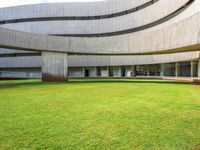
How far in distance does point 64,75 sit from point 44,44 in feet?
12.3

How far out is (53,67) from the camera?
26281mm

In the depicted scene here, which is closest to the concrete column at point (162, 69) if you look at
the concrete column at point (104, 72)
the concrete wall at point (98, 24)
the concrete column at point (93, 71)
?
the concrete wall at point (98, 24)

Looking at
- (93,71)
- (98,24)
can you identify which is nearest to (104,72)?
(93,71)

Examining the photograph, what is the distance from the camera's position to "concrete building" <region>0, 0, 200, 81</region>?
22.4 meters

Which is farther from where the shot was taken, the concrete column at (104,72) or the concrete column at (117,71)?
the concrete column at (104,72)

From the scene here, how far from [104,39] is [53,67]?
5.83m

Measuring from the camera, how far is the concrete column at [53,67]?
2620 centimetres

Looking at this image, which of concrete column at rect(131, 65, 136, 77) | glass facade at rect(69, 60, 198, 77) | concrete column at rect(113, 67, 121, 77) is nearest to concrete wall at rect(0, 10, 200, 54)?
glass facade at rect(69, 60, 198, 77)

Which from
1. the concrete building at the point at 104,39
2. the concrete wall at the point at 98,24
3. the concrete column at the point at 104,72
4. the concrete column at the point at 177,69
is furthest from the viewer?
the concrete column at the point at 104,72

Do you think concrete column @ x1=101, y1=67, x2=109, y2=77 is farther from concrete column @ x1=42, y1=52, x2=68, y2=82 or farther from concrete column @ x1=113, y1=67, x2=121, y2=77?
concrete column @ x1=42, y1=52, x2=68, y2=82

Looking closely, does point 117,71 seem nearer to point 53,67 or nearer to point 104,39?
point 104,39

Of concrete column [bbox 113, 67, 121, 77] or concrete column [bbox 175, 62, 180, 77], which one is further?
concrete column [bbox 113, 67, 121, 77]

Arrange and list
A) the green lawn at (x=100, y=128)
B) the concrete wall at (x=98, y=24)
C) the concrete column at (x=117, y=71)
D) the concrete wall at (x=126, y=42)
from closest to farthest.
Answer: the green lawn at (x=100, y=128) → the concrete wall at (x=126, y=42) → the concrete wall at (x=98, y=24) → the concrete column at (x=117, y=71)

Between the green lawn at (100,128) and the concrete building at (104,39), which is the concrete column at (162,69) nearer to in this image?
the concrete building at (104,39)
